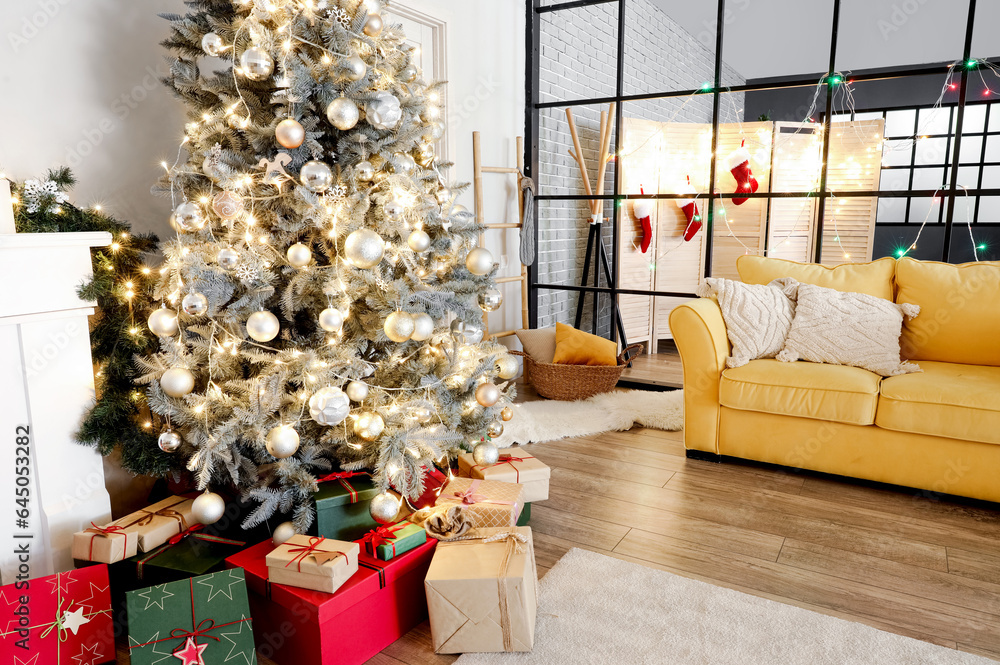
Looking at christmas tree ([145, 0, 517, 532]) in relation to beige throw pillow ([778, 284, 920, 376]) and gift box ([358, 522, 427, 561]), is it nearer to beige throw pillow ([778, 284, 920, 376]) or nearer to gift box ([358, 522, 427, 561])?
gift box ([358, 522, 427, 561])

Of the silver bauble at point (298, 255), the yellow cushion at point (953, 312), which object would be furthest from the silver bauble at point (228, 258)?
the yellow cushion at point (953, 312)

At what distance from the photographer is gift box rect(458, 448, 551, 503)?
2.15 m

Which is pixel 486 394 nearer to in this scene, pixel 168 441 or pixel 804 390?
pixel 168 441

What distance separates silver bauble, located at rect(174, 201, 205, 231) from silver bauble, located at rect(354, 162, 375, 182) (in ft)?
1.49

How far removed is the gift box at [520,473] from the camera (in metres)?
2.15

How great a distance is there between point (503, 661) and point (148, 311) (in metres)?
1.44

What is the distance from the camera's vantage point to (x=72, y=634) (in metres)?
1.48

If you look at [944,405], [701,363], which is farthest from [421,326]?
[944,405]

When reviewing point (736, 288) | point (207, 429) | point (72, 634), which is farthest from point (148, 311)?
point (736, 288)

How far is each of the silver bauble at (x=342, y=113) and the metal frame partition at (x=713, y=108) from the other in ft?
7.66

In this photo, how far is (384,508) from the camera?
1.72m

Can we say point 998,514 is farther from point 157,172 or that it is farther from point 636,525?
point 157,172

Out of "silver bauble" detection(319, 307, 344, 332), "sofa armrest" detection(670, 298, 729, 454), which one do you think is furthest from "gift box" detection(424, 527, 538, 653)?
"sofa armrest" detection(670, 298, 729, 454)

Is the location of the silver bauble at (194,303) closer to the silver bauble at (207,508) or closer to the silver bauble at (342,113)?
the silver bauble at (207,508)
